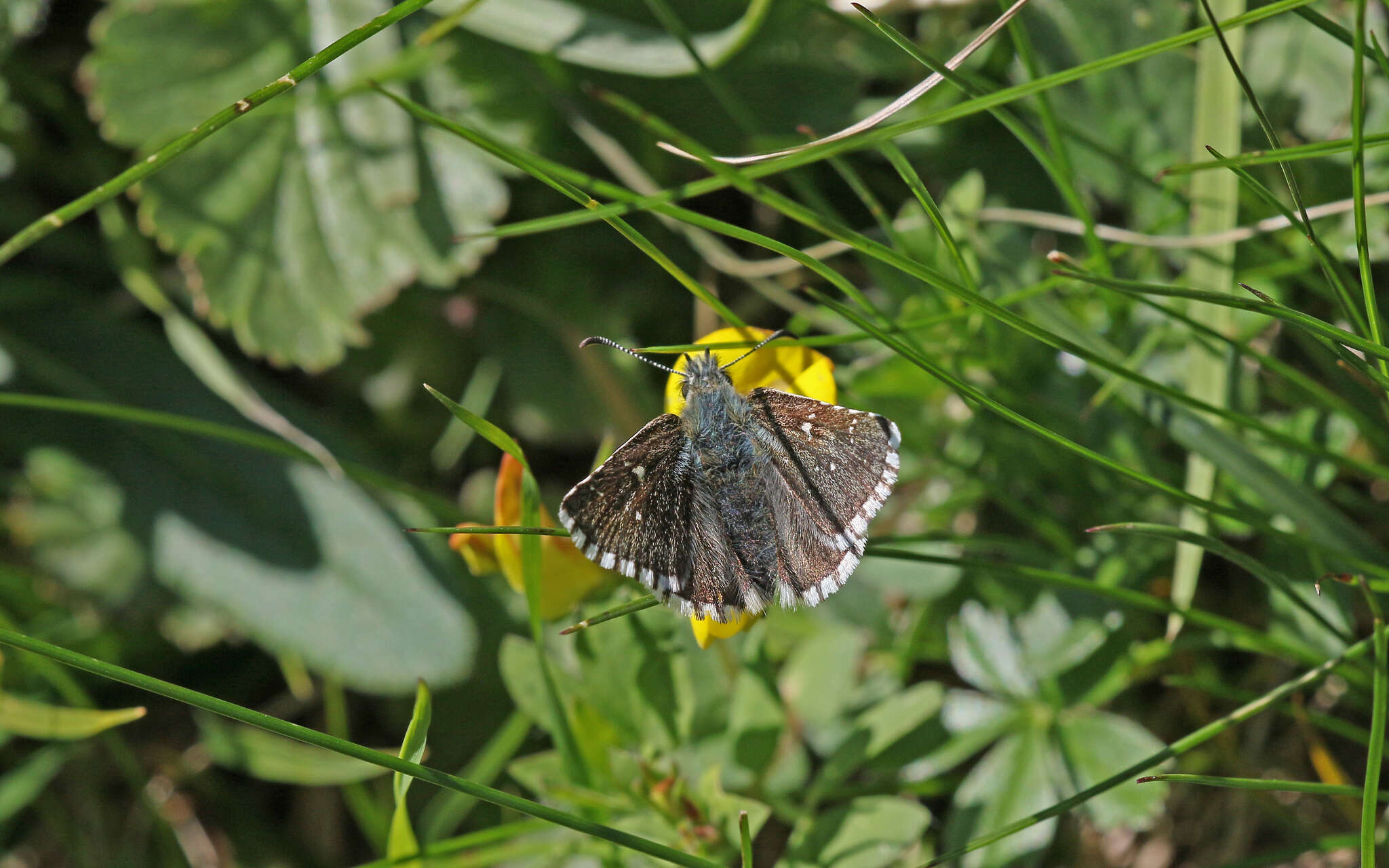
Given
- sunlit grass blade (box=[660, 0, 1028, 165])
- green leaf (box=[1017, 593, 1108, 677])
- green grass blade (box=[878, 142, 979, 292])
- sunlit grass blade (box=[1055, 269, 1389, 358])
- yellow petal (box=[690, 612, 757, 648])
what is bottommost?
green leaf (box=[1017, 593, 1108, 677])

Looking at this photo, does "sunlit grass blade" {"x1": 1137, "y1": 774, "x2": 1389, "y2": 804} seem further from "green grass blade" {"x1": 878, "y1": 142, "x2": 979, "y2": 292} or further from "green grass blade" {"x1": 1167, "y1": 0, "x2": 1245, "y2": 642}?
"green grass blade" {"x1": 878, "y1": 142, "x2": 979, "y2": 292}

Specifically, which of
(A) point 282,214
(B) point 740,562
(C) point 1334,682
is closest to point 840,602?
(B) point 740,562

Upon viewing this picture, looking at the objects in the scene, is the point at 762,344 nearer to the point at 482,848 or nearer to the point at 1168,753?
the point at 1168,753

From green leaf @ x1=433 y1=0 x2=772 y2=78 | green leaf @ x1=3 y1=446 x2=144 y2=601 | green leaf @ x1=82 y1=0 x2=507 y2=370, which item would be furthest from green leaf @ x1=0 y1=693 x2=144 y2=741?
green leaf @ x1=433 y1=0 x2=772 y2=78

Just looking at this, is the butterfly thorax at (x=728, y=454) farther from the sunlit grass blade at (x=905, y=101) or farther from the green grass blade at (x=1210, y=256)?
the green grass blade at (x=1210, y=256)

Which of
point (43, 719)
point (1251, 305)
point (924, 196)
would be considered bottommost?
point (43, 719)

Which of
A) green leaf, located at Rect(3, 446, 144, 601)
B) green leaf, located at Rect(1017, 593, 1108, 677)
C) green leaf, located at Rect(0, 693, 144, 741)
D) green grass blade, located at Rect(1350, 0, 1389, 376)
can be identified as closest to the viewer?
green grass blade, located at Rect(1350, 0, 1389, 376)

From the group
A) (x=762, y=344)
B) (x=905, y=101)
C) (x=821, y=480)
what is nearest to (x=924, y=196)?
(x=905, y=101)
